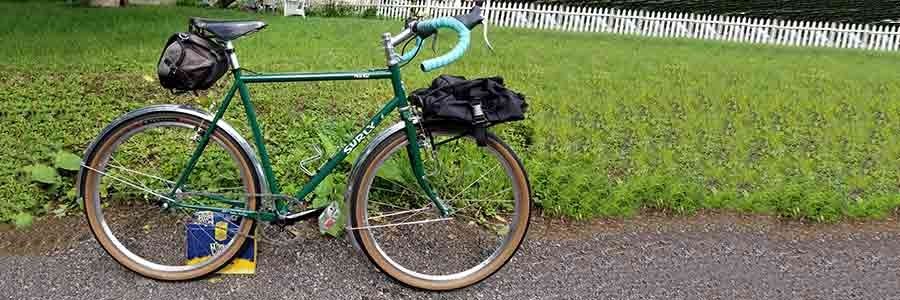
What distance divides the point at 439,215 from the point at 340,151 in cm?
63

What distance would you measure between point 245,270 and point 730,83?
564cm

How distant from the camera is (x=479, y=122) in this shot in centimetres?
294

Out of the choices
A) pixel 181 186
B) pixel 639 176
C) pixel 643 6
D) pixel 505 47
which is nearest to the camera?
pixel 181 186

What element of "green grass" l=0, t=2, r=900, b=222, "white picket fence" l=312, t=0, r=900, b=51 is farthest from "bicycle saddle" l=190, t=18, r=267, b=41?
"white picket fence" l=312, t=0, r=900, b=51

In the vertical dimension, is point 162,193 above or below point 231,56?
below

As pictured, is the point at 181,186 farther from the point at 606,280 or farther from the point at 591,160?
the point at 591,160

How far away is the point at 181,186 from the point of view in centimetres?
328

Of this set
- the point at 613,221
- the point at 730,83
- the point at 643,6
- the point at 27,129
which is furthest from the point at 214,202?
the point at 643,6

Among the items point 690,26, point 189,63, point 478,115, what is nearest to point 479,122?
point 478,115

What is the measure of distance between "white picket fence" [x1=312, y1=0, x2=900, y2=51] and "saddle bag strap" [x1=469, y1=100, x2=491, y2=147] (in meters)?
10.9

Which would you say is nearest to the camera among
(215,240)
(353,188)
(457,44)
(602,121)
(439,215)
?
(457,44)

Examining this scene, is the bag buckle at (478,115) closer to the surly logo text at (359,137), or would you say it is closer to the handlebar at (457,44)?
the handlebar at (457,44)

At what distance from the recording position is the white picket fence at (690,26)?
13688 millimetres

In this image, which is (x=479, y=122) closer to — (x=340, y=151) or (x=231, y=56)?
(x=340, y=151)
